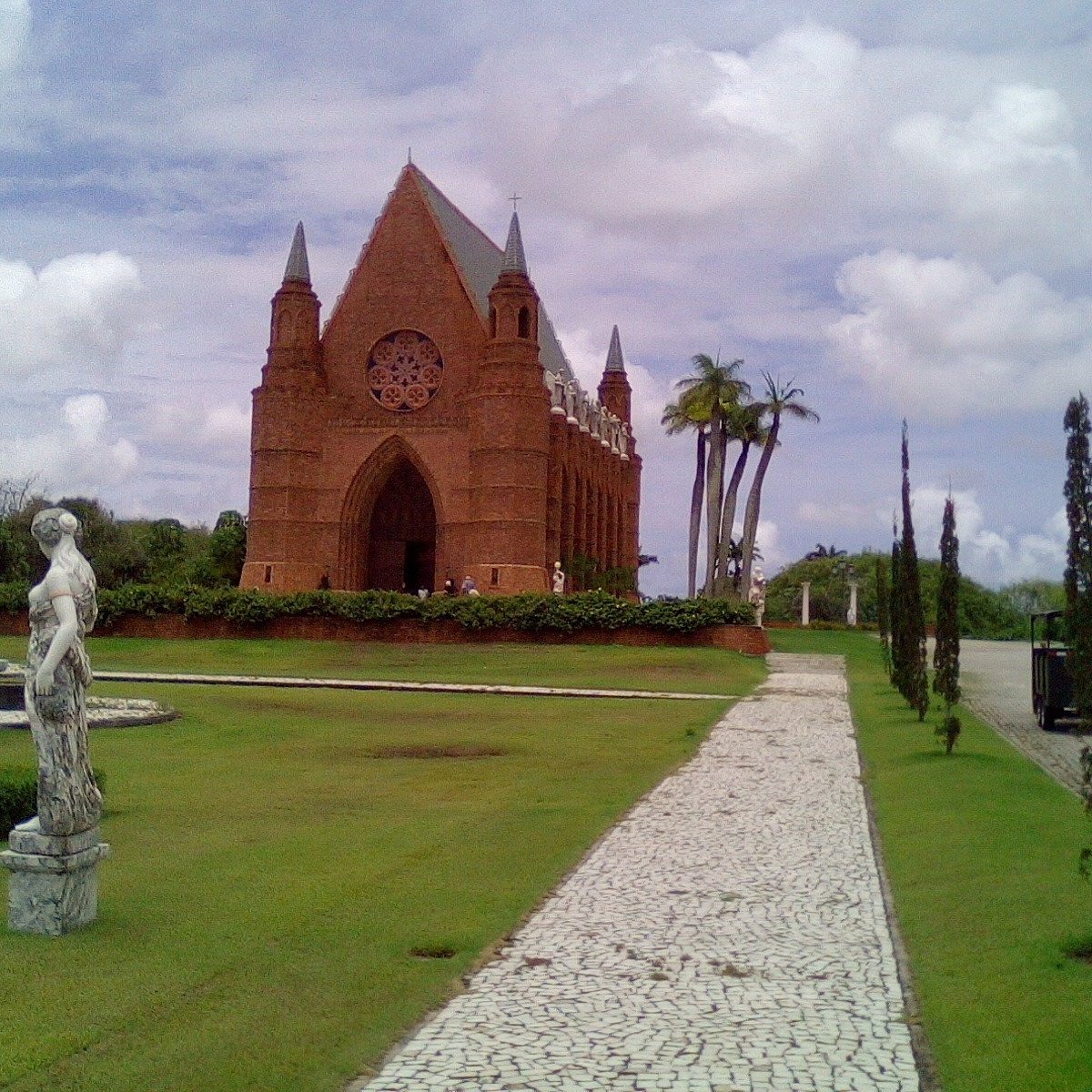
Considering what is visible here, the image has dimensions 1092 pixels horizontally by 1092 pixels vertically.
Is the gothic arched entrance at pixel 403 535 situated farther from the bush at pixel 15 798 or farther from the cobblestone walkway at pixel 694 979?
the bush at pixel 15 798

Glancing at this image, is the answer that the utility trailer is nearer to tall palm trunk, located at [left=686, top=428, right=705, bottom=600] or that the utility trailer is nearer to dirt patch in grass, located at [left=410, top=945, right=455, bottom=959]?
dirt patch in grass, located at [left=410, top=945, right=455, bottom=959]

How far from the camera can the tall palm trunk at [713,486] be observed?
50.6 metres

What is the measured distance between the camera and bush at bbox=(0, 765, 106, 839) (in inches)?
373

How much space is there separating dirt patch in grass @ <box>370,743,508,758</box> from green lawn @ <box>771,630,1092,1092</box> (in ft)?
14.2

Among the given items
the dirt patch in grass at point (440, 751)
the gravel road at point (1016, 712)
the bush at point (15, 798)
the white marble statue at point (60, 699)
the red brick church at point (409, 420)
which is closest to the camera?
the white marble statue at point (60, 699)

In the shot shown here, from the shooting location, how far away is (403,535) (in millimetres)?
53625

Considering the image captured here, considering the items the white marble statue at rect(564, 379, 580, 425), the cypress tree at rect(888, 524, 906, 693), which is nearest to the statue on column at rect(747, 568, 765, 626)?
the white marble statue at rect(564, 379, 580, 425)

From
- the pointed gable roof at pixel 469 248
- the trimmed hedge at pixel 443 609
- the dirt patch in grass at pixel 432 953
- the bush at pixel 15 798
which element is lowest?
the dirt patch in grass at pixel 432 953

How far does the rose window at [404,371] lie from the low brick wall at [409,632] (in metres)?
15.0

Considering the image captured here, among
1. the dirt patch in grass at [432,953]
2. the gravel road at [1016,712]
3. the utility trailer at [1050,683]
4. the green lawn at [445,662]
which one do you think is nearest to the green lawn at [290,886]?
the dirt patch in grass at [432,953]

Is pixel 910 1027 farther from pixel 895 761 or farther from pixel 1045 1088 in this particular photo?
pixel 895 761

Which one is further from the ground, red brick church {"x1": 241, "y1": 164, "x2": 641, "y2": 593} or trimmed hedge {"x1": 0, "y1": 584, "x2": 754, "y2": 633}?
red brick church {"x1": 241, "y1": 164, "x2": 641, "y2": 593}

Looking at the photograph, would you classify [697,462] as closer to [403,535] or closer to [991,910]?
[403,535]

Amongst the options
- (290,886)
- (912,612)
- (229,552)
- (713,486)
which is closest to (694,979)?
(290,886)
